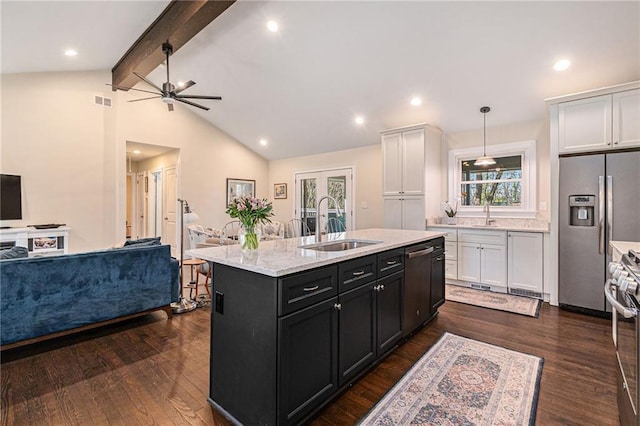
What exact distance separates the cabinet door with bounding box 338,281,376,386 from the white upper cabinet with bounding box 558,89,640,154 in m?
3.21

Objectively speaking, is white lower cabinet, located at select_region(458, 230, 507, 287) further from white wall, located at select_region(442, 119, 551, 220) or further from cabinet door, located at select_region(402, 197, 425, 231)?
white wall, located at select_region(442, 119, 551, 220)

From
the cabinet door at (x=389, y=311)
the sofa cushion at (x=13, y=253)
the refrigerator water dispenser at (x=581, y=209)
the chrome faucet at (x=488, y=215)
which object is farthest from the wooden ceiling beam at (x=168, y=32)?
the chrome faucet at (x=488, y=215)

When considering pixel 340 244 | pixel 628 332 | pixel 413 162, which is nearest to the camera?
pixel 628 332

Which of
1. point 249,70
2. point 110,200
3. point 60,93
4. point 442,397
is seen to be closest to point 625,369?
point 442,397

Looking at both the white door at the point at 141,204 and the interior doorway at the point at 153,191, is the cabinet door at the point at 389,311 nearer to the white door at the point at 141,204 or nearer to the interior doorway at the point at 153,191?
the interior doorway at the point at 153,191

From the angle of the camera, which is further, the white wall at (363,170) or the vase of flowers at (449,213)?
the white wall at (363,170)

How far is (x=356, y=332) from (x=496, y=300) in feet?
9.15

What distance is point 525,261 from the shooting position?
159 inches

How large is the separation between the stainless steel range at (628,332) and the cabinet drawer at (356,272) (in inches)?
49.5

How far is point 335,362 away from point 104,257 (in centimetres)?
Result: 241

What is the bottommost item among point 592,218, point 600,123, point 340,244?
point 340,244

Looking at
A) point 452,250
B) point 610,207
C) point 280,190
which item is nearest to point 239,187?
point 280,190

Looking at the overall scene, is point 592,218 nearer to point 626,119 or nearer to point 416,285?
point 626,119

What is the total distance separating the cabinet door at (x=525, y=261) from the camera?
3.95 metres
